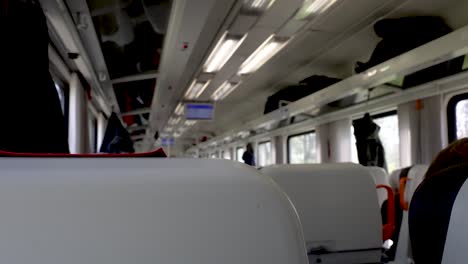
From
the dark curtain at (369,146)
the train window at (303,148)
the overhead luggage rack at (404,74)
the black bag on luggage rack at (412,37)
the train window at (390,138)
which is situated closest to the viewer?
the overhead luggage rack at (404,74)

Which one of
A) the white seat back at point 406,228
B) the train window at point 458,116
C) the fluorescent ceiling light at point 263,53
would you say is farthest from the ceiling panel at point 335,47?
the white seat back at point 406,228

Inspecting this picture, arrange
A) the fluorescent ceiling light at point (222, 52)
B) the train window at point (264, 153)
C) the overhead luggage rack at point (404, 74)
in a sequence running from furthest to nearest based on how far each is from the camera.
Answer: the train window at point (264, 153) < the fluorescent ceiling light at point (222, 52) < the overhead luggage rack at point (404, 74)

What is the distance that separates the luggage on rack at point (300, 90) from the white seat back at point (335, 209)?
3547 millimetres

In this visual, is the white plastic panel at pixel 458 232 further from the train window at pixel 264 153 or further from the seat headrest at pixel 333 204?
the train window at pixel 264 153

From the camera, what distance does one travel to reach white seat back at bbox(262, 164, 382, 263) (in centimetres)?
182

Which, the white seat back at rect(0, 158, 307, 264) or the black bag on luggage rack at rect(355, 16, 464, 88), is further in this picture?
the black bag on luggage rack at rect(355, 16, 464, 88)

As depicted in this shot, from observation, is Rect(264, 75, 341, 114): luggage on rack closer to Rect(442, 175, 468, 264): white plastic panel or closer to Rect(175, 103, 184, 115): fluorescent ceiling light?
Rect(175, 103, 184, 115): fluorescent ceiling light

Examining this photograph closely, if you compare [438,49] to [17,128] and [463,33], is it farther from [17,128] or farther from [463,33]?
[17,128]

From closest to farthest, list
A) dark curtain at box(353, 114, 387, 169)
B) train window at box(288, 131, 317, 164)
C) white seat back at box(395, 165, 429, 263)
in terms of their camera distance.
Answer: white seat back at box(395, 165, 429, 263)
dark curtain at box(353, 114, 387, 169)
train window at box(288, 131, 317, 164)

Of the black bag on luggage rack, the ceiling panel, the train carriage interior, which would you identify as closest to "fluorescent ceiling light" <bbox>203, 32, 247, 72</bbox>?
the train carriage interior

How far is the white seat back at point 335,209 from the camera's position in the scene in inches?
71.7

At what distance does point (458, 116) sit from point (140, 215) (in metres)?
4.40

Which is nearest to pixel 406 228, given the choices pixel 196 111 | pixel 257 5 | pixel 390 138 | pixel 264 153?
pixel 257 5

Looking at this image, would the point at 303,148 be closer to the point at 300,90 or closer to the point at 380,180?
the point at 300,90
